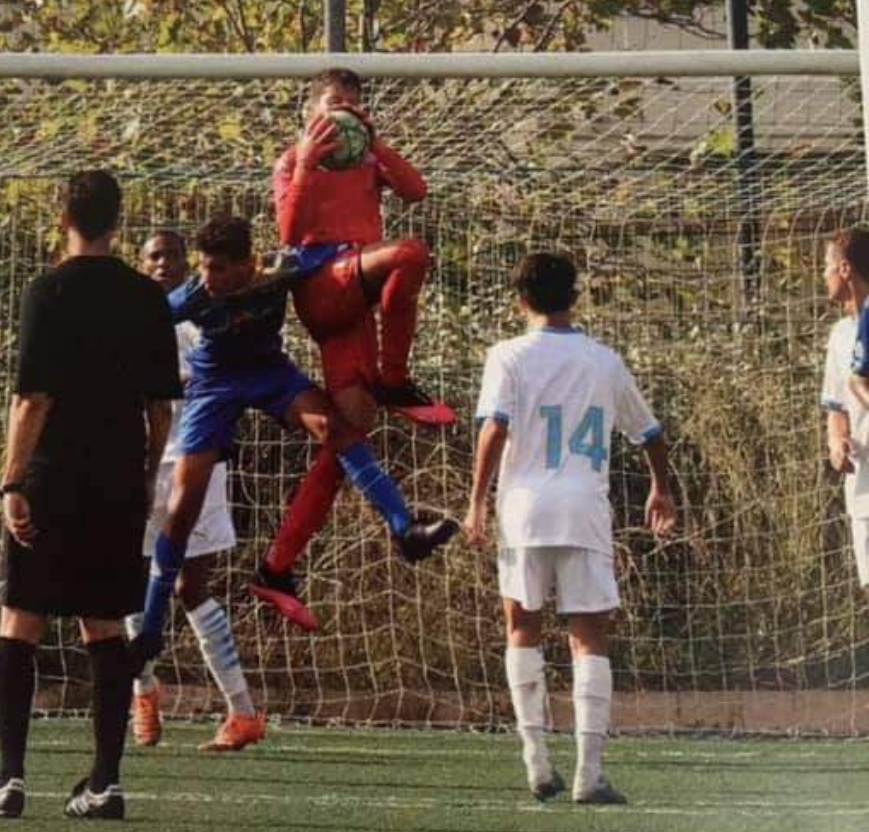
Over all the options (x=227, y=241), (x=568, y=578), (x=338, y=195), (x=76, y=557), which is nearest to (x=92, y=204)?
(x=76, y=557)

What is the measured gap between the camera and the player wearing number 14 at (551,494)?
9484mm

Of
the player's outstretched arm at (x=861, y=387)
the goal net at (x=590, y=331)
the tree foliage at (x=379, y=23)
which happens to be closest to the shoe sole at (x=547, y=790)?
the player's outstretched arm at (x=861, y=387)

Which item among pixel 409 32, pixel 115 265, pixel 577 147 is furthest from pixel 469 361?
pixel 115 265

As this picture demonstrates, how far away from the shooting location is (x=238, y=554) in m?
13.5

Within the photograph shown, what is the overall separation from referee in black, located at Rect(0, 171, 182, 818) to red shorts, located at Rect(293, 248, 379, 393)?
1.00m

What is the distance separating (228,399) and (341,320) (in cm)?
64

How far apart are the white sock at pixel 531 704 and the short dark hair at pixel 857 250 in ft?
6.71

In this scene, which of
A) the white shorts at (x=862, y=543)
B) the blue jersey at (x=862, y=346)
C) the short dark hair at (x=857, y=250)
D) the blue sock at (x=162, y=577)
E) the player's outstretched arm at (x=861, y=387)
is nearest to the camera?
the blue jersey at (x=862, y=346)

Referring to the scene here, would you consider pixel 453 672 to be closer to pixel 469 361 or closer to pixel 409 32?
pixel 469 361

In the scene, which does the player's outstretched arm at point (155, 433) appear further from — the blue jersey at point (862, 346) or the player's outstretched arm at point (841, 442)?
the player's outstretched arm at point (841, 442)

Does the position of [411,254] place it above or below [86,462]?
above

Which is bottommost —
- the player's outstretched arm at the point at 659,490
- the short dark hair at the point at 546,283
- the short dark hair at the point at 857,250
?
the player's outstretched arm at the point at 659,490

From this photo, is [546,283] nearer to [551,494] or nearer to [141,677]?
[551,494]

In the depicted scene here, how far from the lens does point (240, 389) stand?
10.3 m
